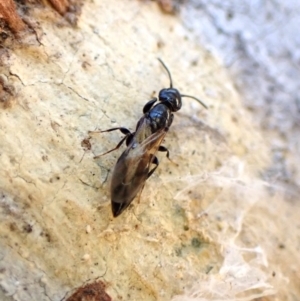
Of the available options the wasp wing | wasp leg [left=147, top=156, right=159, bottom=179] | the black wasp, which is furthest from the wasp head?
wasp leg [left=147, top=156, right=159, bottom=179]

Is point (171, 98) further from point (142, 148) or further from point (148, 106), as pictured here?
point (142, 148)

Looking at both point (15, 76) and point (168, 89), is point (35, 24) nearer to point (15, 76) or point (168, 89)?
point (15, 76)

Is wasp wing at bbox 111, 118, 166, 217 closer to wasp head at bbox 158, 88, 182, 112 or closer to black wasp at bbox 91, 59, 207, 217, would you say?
black wasp at bbox 91, 59, 207, 217

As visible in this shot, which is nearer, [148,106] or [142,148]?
[142,148]

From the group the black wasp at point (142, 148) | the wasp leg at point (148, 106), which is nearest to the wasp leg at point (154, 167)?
the black wasp at point (142, 148)

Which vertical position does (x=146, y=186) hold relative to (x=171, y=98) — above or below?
below

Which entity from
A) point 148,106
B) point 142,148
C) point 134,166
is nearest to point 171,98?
point 148,106
